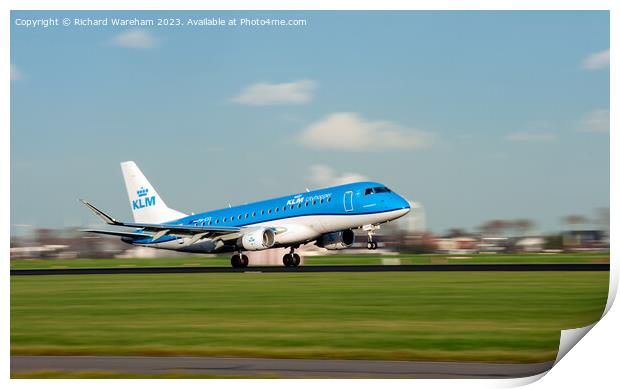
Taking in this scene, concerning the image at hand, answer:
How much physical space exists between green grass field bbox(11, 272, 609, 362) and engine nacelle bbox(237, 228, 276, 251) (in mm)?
16556

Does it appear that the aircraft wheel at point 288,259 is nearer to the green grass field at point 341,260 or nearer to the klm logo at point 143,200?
the green grass field at point 341,260

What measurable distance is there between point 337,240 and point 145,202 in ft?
53.7

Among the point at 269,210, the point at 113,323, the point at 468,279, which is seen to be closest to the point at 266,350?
the point at 113,323

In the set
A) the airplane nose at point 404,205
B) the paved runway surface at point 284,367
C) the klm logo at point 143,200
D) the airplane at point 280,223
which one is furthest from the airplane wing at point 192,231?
the paved runway surface at point 284,367

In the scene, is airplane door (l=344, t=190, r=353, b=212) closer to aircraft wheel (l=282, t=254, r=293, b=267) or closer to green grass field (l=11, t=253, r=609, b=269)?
aircraft wheel (l=282, t=254, r=293, b=267)

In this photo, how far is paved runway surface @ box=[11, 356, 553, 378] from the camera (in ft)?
58.0

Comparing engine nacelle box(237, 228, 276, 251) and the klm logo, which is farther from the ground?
the klm logo

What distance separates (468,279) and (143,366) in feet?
71.9

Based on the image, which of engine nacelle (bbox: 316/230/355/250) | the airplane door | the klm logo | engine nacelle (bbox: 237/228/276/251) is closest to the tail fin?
the klm logo

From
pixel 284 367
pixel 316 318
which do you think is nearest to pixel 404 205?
pixel 316 318

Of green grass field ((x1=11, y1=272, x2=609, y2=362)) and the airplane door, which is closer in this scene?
green grass field ((x1=11, y1=272, x2=609, y2=362))

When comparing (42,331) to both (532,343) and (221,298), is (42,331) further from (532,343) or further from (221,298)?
(532,343)

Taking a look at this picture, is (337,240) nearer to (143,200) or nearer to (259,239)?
(259,239)

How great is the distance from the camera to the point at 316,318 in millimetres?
25438
